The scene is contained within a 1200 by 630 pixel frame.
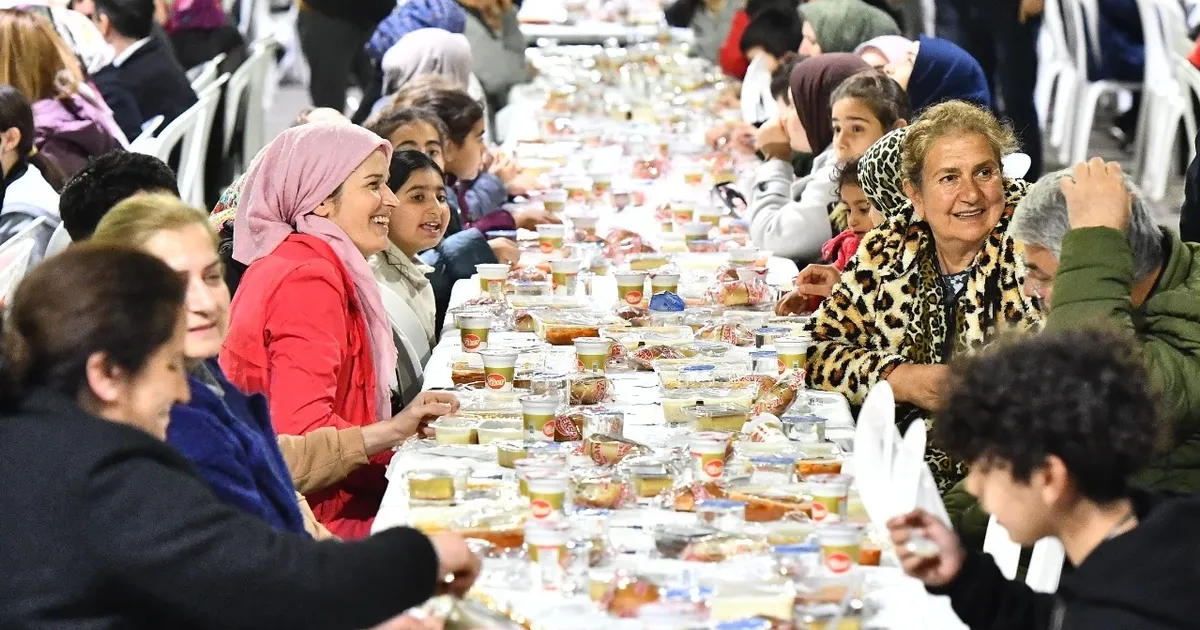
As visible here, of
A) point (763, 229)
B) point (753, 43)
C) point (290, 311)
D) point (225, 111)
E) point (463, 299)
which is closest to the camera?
point (290, 311)

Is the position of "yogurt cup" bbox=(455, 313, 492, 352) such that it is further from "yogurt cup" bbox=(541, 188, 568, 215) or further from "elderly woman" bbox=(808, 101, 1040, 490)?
"yogurt cup" bbox=(541, 188, 568, 215)

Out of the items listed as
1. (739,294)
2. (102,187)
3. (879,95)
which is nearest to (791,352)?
(739,294)

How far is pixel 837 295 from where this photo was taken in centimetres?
398

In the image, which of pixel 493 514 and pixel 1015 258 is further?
pixel 1015 258

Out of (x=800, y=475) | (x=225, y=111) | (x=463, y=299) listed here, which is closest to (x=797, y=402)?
(x=800, y=475)

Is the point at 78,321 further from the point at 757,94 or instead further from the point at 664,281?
the point at 757,94

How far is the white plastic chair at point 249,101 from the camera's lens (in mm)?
7906

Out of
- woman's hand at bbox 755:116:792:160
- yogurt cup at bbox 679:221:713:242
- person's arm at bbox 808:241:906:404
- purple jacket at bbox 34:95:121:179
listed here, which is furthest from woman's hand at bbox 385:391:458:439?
purple jacket at bbox 34:95:121:179

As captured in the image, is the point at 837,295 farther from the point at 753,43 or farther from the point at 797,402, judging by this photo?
the point at 753,43

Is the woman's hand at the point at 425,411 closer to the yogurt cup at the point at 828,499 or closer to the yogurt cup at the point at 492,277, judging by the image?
the yogurt cup at the point at 828,499

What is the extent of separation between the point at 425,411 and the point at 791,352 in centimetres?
85

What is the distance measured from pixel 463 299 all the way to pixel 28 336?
111 inches

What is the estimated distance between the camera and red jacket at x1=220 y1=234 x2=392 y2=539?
352 centimetres

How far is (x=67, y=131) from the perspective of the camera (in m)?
6.23
